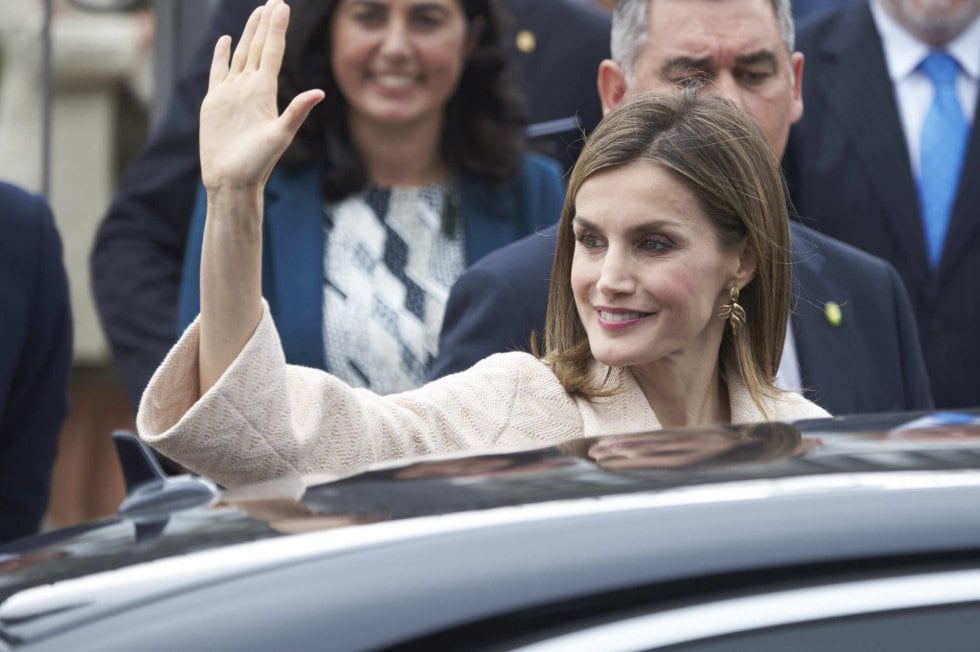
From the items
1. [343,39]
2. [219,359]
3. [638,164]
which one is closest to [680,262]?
[638,164]

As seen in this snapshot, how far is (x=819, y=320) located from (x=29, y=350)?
1.47m

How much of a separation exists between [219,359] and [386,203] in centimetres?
161

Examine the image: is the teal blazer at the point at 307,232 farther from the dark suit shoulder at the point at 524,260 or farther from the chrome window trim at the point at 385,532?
the chrome window trim at the point at 385,532

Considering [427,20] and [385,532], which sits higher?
[427,20]

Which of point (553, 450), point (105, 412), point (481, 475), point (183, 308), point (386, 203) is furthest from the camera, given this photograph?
point (105, 412)

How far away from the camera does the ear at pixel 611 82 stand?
150 inches

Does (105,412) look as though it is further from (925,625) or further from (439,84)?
(925,625)

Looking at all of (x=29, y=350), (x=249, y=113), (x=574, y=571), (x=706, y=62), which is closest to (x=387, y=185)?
(x=706, y=62)

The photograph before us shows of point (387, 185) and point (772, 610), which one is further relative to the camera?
point (387, 185)

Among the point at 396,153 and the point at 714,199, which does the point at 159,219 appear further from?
the point at 714,199

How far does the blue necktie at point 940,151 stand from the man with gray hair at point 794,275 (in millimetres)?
895

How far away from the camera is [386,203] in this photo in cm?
392

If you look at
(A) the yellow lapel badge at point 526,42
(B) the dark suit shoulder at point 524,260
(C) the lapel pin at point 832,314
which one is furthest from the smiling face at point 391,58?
(C) the lapel pin at point 832,314

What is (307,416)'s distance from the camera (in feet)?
7.92
